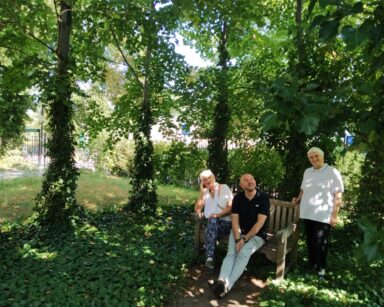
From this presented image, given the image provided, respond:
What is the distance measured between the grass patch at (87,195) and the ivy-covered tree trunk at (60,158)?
1.46 metres

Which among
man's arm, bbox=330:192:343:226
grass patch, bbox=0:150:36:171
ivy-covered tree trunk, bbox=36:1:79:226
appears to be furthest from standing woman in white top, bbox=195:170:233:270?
grass patch, bbox=0:150:36:171

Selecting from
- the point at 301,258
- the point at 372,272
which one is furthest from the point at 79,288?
the point at 372,272

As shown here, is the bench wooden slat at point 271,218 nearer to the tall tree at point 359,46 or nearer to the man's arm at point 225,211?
the man's arm at point 225,211

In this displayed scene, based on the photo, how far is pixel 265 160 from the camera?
9086mm

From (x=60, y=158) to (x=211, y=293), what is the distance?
4.20m

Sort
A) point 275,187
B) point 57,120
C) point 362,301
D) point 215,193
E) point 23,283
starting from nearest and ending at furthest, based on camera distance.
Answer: point 362,301 → point 23,283 → point 215,193 → point 57,120 → point 275,187

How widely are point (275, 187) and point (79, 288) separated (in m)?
6.26

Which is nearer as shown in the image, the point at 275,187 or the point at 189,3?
the point at 189,3

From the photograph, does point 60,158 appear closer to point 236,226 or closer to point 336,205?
point 236,226

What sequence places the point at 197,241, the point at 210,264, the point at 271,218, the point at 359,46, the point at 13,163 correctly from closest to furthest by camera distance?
the point at 359,46 → the point at 210,264 → the point at 197,241 → the point at 271,218 → the point at 13,163

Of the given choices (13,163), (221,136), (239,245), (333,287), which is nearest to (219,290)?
(239,245)

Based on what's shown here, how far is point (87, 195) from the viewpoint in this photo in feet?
35.0

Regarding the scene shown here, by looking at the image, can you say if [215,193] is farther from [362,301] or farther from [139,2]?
[139,2]

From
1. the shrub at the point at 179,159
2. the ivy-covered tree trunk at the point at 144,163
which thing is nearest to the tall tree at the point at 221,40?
the shrub at the point at 179,159
